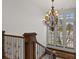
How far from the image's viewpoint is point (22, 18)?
8.62 metres

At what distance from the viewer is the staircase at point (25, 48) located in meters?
3.24

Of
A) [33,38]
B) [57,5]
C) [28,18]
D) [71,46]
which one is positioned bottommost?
[71,46]

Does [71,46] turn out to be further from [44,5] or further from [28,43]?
[28,43]

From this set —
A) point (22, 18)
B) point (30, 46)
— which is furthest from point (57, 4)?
point (30, 46)

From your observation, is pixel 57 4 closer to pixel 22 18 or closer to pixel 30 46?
pixel 22 18

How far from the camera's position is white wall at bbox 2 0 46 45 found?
7969 mm

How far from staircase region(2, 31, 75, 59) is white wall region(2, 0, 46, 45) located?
10.1 feet

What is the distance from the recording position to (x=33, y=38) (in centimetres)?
329

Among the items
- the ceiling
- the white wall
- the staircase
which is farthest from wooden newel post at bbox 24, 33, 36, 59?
the white wall

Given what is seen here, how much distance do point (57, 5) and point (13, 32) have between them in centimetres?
266

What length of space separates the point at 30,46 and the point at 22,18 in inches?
217

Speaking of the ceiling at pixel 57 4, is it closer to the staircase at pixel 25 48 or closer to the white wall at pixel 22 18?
the white wall at pixel 22 18

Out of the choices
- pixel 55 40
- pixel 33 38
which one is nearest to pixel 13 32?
pixel 55 40

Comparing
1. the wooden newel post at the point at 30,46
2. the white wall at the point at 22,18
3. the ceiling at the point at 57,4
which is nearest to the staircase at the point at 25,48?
the wooden newel post at the point at 30,46
